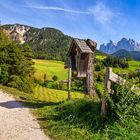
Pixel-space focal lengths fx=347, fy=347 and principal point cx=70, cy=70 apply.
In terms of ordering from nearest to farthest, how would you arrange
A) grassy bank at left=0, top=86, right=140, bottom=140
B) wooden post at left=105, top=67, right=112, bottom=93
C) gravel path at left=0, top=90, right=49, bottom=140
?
grassy bank at left=0, top=86, right=140, bottom=140 < gravel path at left=0, top=90, right=49, bottom=140 < wooden post at left=105, top=67, right=112, bottom=93

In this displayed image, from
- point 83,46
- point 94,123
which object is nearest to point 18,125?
point 94,123

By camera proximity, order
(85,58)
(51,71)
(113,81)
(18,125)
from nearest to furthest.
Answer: (113,81) < (18,125) < (85,58) < (51,71)

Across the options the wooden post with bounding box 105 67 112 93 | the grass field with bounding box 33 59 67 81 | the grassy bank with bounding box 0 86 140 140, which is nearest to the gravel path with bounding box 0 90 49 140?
the grassy bank with bounding box 0 86 140 140

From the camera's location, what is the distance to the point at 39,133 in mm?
12711

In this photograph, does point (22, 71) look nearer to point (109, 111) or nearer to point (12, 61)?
point (12, 61)

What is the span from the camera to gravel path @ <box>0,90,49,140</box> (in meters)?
12.1

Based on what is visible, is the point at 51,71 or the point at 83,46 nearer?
the point at 83,46

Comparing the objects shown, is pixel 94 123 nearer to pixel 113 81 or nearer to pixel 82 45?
pixel 113 81

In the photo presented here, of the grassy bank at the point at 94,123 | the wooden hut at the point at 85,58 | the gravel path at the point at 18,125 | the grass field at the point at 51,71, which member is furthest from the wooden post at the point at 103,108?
the grass field at the point at 51,71

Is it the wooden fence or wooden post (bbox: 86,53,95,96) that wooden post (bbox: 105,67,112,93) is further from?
wooden post (bbox: 86,53,95,96)

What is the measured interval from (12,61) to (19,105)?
2218 cm

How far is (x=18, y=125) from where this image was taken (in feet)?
46.2

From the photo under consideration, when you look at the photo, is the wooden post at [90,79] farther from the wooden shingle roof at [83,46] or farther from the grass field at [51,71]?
the grass field at [51,71]

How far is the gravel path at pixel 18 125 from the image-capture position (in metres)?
12.1
